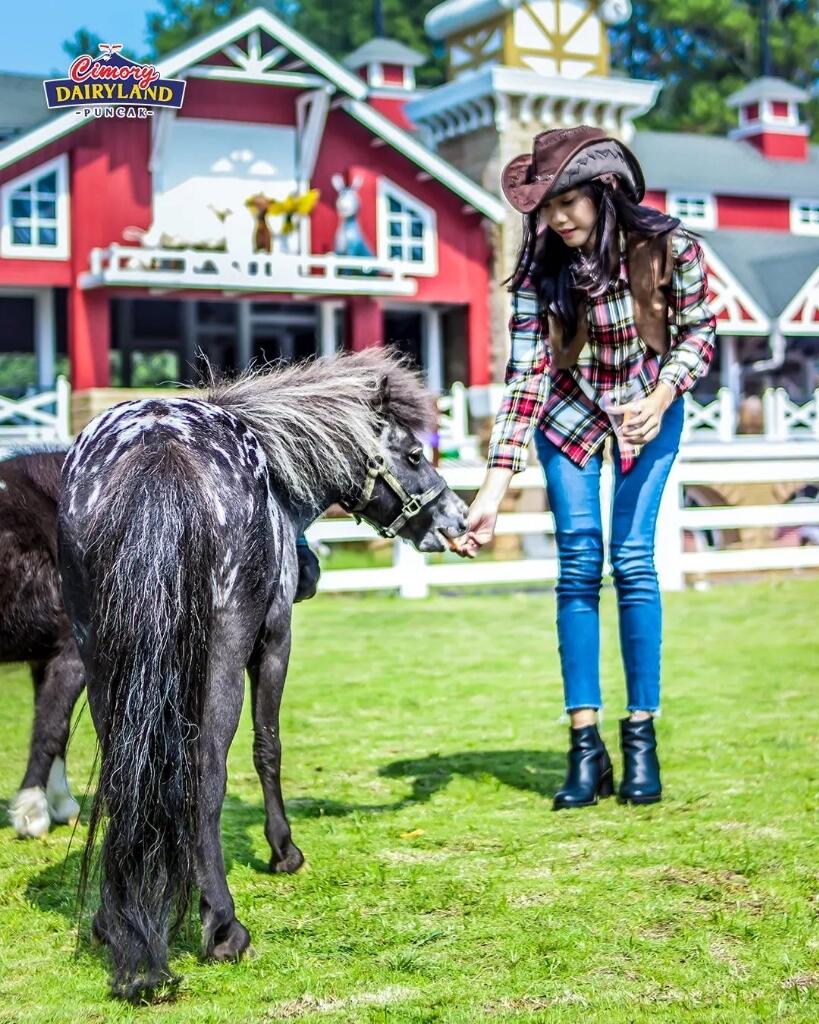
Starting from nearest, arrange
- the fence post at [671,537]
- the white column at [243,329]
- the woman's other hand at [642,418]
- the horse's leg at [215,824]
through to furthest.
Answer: the horse's leg at [215,824], the woman's other hand at [642,418], the fence post at [671,537], the white column at [243,329]

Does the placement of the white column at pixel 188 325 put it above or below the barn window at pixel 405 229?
below

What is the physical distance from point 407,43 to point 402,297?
28.0 metres

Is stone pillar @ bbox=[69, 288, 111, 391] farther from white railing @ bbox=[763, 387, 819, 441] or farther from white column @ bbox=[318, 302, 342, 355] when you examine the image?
white railing @ bbox=[763, 387, 819, 441]

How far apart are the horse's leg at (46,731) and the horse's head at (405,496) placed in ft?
3.73

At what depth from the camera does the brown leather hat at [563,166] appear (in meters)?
4.64

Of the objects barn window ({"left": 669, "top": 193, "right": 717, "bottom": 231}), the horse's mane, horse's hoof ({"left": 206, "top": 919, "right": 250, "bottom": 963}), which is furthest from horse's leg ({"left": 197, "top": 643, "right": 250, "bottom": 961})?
barn window ({"left": 669, "top": 193, "right": 717, "bottom": 231})

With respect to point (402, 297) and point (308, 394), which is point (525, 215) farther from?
point (402, 297)

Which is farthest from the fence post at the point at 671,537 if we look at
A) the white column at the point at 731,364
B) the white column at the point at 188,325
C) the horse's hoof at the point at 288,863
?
the white column at the point at 731,364

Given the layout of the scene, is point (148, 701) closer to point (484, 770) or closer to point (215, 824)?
point (215, 824)

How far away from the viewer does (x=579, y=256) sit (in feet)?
15.9

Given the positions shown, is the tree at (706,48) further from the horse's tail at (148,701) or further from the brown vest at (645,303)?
the horse's tail at (148,701)

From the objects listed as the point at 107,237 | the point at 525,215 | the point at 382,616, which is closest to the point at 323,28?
the point at 107,237

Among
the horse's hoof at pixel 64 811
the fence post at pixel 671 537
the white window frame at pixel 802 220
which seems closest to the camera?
the horse's hoof at pixel 64 811

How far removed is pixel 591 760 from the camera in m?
4.96
